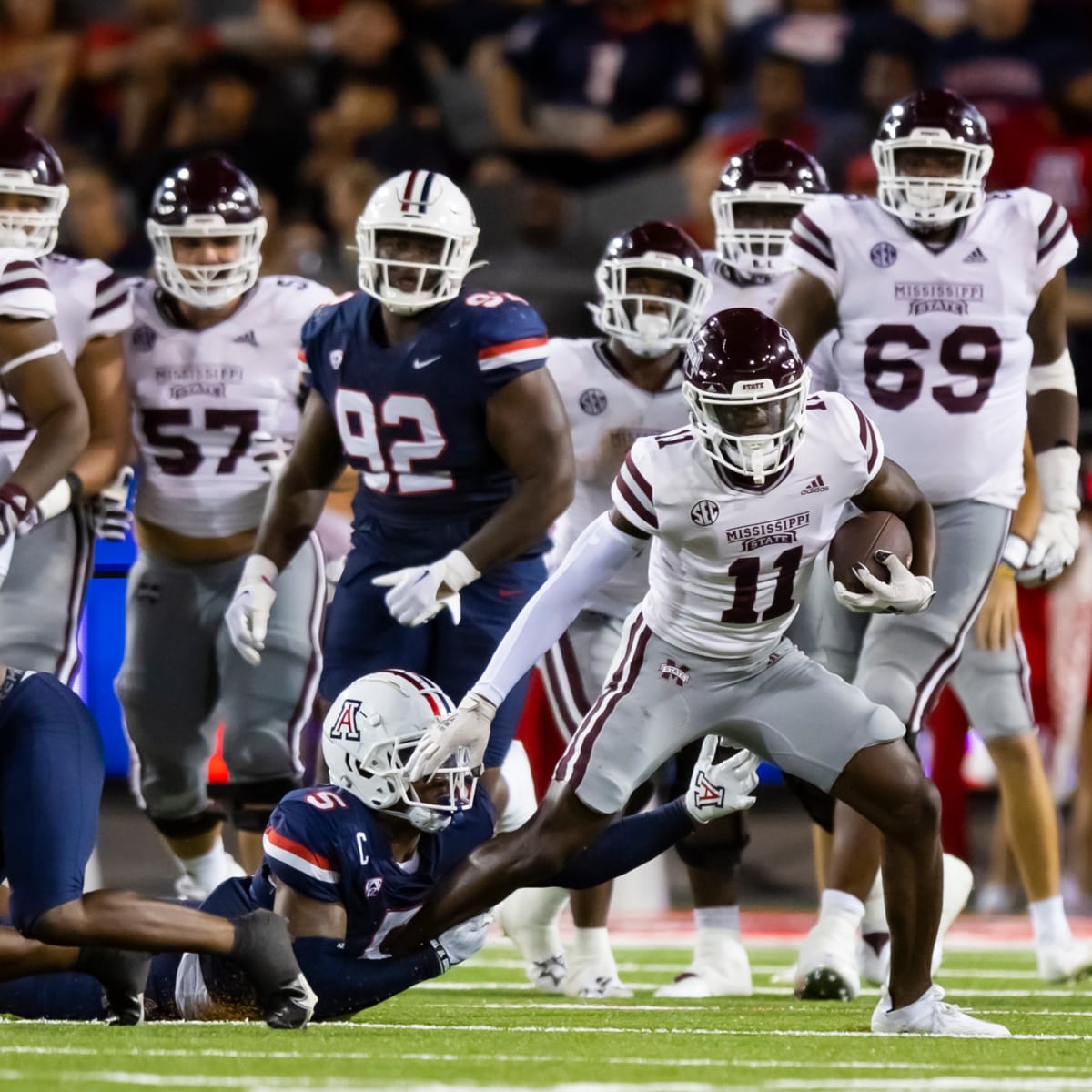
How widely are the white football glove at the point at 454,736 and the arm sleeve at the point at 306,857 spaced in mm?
215

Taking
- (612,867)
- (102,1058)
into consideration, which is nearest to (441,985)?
(612,867)

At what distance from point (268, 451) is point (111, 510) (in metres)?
0.47

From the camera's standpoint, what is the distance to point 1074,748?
862cm

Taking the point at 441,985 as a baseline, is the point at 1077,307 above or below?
above

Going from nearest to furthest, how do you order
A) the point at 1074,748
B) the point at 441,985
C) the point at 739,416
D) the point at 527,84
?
the point at 739,416, the point at 441,985, the point at 1074,748, the point at 527,84

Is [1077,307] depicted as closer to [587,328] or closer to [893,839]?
[587,328]

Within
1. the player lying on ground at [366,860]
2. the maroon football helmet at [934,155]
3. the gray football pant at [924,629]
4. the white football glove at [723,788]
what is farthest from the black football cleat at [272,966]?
the maroon football helmet at [934,155]

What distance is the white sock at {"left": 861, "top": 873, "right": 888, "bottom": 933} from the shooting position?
594 cm

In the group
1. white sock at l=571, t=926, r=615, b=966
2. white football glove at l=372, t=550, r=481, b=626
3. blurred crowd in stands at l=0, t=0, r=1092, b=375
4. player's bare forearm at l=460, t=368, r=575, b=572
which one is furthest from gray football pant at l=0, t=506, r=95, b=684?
blurred crowd in stands at l=0, t=0, r=1092, b=375

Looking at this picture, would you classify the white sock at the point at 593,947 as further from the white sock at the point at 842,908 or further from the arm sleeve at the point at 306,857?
the arm sleeve at the point at 306,857

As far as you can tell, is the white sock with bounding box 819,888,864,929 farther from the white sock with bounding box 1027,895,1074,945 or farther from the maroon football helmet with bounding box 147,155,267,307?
the maroon football helmet with bounding box 147,155,267,307

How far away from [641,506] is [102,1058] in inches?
57.4

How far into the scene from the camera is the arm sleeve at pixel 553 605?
4.61 metres

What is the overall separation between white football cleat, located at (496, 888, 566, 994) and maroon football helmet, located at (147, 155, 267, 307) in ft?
5.81
